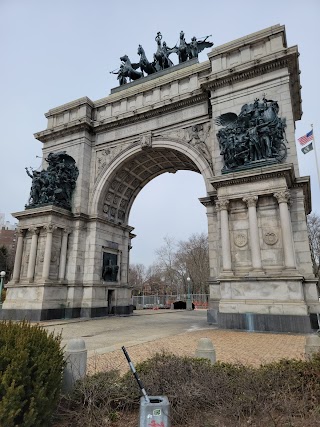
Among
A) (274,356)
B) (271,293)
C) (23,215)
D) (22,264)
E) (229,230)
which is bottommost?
(274,356)

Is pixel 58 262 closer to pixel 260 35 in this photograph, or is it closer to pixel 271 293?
pixel 271 293

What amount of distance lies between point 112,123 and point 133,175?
14.8ft

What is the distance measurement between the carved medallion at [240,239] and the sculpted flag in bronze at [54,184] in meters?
12.7

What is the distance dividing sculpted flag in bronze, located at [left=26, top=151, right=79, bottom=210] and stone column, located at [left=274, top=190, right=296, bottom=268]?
1470 centimetres

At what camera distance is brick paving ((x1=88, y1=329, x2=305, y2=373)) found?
724cm

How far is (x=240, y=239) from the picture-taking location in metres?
15.0

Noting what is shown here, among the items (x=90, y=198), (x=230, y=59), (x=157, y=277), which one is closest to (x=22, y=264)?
(x=90, y=198)

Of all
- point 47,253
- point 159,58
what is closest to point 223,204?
point 47,253

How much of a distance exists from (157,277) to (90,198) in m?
59.7

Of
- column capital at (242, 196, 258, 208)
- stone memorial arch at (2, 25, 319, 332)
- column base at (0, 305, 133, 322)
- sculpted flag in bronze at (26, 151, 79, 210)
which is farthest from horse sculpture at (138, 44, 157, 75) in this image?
A: column base at (0, 305, 133, 322)

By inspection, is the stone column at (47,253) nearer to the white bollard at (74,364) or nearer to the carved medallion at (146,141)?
the carved medallion at (146,141)

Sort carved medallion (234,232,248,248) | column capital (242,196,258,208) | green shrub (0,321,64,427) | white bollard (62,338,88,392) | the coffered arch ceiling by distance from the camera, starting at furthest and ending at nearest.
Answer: the coffered arch ceiling
carved medallion (234,232,248,248)
column capital (242,196,258,208)
white bollard (62,338,88,392)
green shrub (0,321,64,427)

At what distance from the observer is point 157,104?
2108 cm

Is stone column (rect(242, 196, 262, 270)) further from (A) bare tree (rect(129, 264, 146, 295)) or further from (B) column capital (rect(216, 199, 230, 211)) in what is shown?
(A) bare tree (rect(129, 264, 146, 295))
